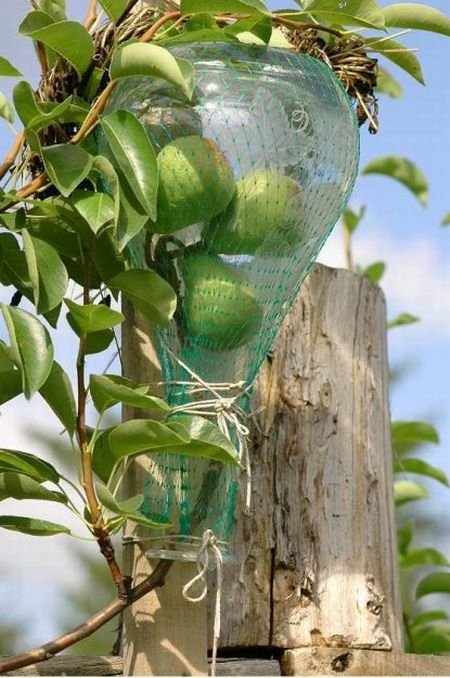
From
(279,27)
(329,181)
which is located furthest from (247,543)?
(279,27)

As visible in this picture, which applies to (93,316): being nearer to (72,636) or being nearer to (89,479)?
(89,479)

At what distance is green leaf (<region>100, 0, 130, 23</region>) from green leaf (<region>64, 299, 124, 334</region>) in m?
0.32

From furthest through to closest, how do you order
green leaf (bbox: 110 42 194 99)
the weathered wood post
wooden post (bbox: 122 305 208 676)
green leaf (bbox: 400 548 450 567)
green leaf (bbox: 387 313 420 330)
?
green leaf (bbox: 387 313 420 330) < green leaf (bbox: 400 548 450 567) < the weathered wood post < wooden post (bbox: 122 305 208 676) < green leaf (bbox: 110 42 194 99)

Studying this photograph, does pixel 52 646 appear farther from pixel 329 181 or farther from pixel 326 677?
pixel 329 181

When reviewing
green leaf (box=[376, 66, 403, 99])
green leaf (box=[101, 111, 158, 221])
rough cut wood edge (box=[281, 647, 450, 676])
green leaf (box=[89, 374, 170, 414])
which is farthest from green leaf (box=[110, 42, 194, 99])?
green leaf (box=[376, 66, 403, 99])

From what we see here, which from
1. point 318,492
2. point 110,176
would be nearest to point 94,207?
point 110,176

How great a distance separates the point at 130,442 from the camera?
3.63 feet

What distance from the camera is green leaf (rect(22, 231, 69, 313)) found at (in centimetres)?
112

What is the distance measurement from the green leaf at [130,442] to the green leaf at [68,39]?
363 mm

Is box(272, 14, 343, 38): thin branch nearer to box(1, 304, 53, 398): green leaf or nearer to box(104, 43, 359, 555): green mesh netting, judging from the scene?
box(104, 43, 359, 555): green mesh netting

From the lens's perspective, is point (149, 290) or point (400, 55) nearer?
point (149, 290)

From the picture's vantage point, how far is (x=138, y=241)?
118cm

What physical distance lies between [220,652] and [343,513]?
24 centimetres

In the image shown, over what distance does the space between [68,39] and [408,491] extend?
1004mm
